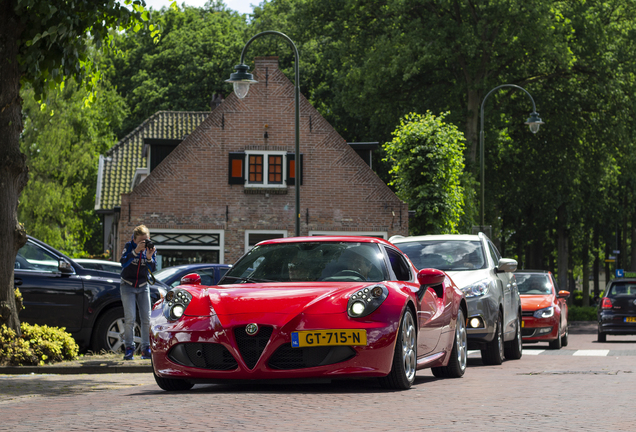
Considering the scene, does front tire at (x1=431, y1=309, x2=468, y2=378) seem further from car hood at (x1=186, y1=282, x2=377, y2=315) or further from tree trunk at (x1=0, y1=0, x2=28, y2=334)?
tree trunk at (x1=0, y1=0, x2=28, y2=334)

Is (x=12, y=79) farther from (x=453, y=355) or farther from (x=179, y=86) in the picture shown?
(x=179, y=86)

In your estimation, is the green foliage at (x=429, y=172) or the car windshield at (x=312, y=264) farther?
the green foliage at (x=429, y=172)

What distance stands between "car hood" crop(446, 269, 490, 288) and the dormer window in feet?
68.3

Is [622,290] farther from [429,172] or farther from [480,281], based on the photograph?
[480,281]

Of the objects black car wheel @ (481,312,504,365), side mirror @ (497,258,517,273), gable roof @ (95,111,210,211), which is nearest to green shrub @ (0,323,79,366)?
black car wheel @ (481,312,504,365)

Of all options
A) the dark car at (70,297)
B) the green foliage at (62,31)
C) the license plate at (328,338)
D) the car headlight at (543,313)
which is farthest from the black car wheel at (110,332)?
the car headlight at (543,313)

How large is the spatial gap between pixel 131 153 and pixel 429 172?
19.9m

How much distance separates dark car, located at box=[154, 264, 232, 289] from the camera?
1617cm

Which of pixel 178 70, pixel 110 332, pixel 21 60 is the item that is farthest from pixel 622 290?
pixel 178 70

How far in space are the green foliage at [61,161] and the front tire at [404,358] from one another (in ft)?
127

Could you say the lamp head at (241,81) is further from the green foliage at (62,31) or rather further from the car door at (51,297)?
the car door at (51,297)

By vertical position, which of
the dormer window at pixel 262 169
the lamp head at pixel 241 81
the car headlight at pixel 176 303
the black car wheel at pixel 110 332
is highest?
the lamp head at pixel 241 81

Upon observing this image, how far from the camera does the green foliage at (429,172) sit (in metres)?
28.0

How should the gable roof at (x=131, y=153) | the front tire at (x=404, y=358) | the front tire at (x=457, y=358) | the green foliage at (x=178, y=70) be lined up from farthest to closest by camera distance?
the green foliage at (x=178, y=70) < the gable roof at (x=131, y=153) < the front tire at (x=457, y=358) < the front tire at (x=404, y=358)
